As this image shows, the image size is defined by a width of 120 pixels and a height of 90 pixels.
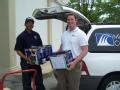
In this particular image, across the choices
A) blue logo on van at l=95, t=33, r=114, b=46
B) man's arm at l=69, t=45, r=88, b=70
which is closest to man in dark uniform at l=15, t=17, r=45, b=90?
man's arm at l=69, t=45, r=88, b=70

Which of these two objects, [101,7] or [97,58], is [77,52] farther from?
[101,7]

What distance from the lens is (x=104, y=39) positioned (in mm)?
9180

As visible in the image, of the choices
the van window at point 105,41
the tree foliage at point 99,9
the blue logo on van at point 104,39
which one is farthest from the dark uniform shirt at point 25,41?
the tree foliage at point 99,9

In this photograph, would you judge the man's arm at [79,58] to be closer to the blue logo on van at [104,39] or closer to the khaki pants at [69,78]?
the khaki pants at [69,78]

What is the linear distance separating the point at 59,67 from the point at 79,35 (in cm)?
65

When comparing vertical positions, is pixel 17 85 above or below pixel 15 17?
below

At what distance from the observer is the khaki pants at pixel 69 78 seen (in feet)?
24.3

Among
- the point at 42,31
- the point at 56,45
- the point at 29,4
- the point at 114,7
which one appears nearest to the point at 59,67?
the point at 29,4

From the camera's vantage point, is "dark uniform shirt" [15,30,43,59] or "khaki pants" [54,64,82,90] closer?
"khaki pants" [54,64,82,90]

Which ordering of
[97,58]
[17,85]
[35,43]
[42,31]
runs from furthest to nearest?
[42,31]
[17,85]
[97,58]
[35,43]

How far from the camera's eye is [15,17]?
13.0 metres

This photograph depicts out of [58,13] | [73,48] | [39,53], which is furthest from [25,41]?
[73,48]

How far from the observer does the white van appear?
8.88 metres

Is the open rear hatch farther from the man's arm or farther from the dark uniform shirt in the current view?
the man's arm
